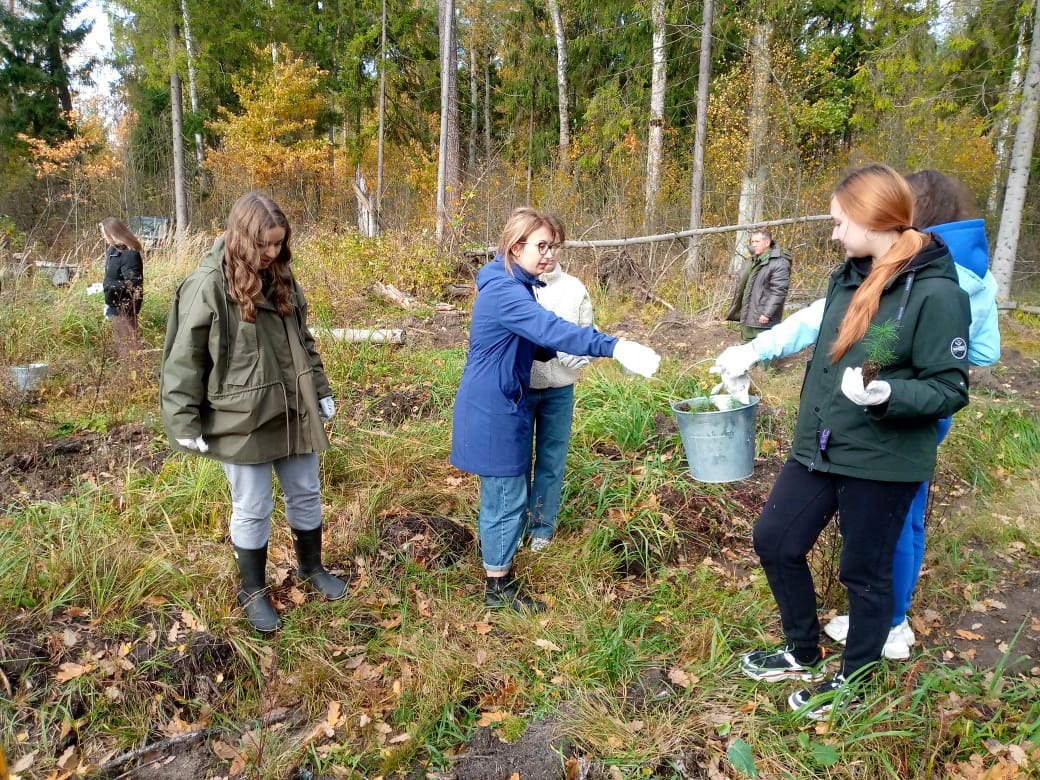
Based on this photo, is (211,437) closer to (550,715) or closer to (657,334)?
(550,715)

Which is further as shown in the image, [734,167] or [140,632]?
[734,167]

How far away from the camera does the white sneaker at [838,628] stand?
2.75 m

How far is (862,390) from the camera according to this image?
1.85m

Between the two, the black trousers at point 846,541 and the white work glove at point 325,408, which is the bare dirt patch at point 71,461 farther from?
the black trousers at point 846,541

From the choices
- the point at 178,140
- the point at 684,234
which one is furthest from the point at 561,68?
the point at 684,234

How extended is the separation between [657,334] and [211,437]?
256 inches

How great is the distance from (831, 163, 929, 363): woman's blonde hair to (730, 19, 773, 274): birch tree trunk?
357 inches

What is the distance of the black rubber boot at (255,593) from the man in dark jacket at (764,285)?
5.33m

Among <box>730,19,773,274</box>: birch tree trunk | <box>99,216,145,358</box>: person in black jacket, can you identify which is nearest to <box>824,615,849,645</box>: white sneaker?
<box>99,216,145,358</box>: person in black jacket

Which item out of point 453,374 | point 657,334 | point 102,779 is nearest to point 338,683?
point 102,779

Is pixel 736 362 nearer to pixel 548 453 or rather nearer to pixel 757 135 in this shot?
pixel 548 453

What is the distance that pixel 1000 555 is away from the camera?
144 inches

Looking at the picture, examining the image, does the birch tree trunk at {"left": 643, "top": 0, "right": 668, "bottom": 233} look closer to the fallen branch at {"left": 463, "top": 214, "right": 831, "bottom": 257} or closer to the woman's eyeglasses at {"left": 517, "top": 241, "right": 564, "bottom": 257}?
the fallen branch at {"left": 463, "top": 214, "right": 831, "bottom": 257}

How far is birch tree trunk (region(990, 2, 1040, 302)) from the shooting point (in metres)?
9.65
